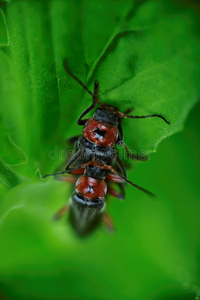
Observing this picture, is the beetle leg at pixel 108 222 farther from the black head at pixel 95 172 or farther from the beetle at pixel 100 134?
the beetle at pixel 100 134

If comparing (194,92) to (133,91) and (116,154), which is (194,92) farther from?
(116,154)

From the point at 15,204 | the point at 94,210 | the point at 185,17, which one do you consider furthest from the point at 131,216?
the point at 185,17

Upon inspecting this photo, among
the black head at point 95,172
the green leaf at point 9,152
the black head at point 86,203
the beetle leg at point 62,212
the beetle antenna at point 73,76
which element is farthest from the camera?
the beetle leg at point 62,212

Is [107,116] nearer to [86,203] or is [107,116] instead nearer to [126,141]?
[126,141]

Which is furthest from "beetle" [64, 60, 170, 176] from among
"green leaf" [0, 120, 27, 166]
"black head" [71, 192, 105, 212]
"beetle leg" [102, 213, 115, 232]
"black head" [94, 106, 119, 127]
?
"beetle leg" [102, 213, 115, 232]

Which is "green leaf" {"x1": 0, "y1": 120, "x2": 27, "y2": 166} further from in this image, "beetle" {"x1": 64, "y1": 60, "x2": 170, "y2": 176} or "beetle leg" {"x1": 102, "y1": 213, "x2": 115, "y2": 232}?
"beetle leg" {"x1": 102, "y1": 213, "x2": 115, "y2": 232}

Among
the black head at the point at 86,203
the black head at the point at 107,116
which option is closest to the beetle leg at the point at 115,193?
the black head at the point at 86,203

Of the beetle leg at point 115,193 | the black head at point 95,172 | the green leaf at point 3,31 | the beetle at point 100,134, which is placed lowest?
the beetle leg at point 115,193

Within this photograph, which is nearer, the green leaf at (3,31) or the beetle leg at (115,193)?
the green leaf at (3,31)
